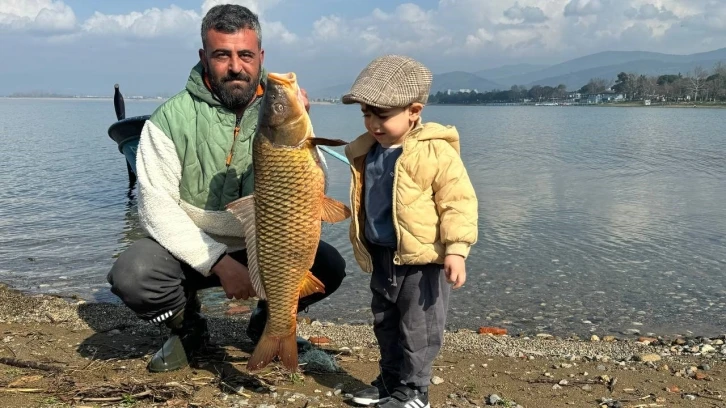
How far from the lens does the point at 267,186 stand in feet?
12.2

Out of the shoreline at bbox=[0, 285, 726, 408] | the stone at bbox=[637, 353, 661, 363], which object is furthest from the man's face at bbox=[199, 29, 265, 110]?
the stone at bbox=[637, 353, 661, 363]

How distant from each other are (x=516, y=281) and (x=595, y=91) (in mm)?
174559

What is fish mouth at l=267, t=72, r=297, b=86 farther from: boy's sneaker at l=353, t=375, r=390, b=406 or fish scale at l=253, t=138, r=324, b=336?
boy's sneaker at l=353, t=375, r=390, b=406

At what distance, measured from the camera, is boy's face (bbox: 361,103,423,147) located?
3.68 meters

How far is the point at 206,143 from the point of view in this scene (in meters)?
4.47

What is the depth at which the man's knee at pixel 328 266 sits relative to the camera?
4.76 meters

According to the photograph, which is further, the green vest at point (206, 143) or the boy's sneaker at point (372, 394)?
the green vest at point (206, 143)

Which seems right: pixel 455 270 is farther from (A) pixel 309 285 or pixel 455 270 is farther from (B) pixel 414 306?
(A) pixel 309 285

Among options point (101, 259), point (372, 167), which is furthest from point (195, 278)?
point (101, 259)

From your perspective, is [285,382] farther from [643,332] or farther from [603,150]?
[603,150]

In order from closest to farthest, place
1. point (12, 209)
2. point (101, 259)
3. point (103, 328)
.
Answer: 1. point (103, 328)
2. point (101, 259)
3. point (12, 209)

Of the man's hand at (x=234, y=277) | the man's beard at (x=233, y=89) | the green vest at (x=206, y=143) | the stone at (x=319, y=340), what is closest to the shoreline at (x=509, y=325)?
the stone at (x=319, y=340)

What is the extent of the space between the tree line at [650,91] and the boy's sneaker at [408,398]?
79102 mm

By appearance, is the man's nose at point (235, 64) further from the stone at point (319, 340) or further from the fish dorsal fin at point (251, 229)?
the stone at point (319, 340)
